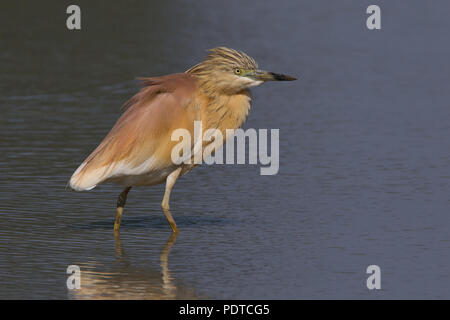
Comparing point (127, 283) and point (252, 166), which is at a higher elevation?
point (252, 166)

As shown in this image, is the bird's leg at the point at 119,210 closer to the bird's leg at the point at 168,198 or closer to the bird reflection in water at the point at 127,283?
the bird's leg at the point at 168,198

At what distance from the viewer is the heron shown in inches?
424

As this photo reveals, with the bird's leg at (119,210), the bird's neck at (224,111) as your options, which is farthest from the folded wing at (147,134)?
the bird's leg at (119,210)

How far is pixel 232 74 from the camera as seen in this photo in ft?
36.4

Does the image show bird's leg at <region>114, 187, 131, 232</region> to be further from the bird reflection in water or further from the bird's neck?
the bird's neck

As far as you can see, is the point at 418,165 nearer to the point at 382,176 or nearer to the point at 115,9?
the point at 382,176

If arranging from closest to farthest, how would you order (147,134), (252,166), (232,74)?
(147,134) < (232,74) < (252,166)

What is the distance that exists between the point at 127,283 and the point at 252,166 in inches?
199

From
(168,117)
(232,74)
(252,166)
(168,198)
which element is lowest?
(168,198)

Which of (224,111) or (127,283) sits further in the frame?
(224,111)

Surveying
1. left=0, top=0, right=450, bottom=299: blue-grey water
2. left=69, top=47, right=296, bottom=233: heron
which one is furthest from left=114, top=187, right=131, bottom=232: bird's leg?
left=0, top=0, right=450, bottom=299: blue-grey water

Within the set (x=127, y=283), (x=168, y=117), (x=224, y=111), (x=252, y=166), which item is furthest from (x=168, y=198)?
(x=252, y=166)

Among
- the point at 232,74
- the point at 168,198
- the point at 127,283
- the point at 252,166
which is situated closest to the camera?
the point at 127,283

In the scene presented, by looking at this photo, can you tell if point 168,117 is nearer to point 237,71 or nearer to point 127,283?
point 237,71
